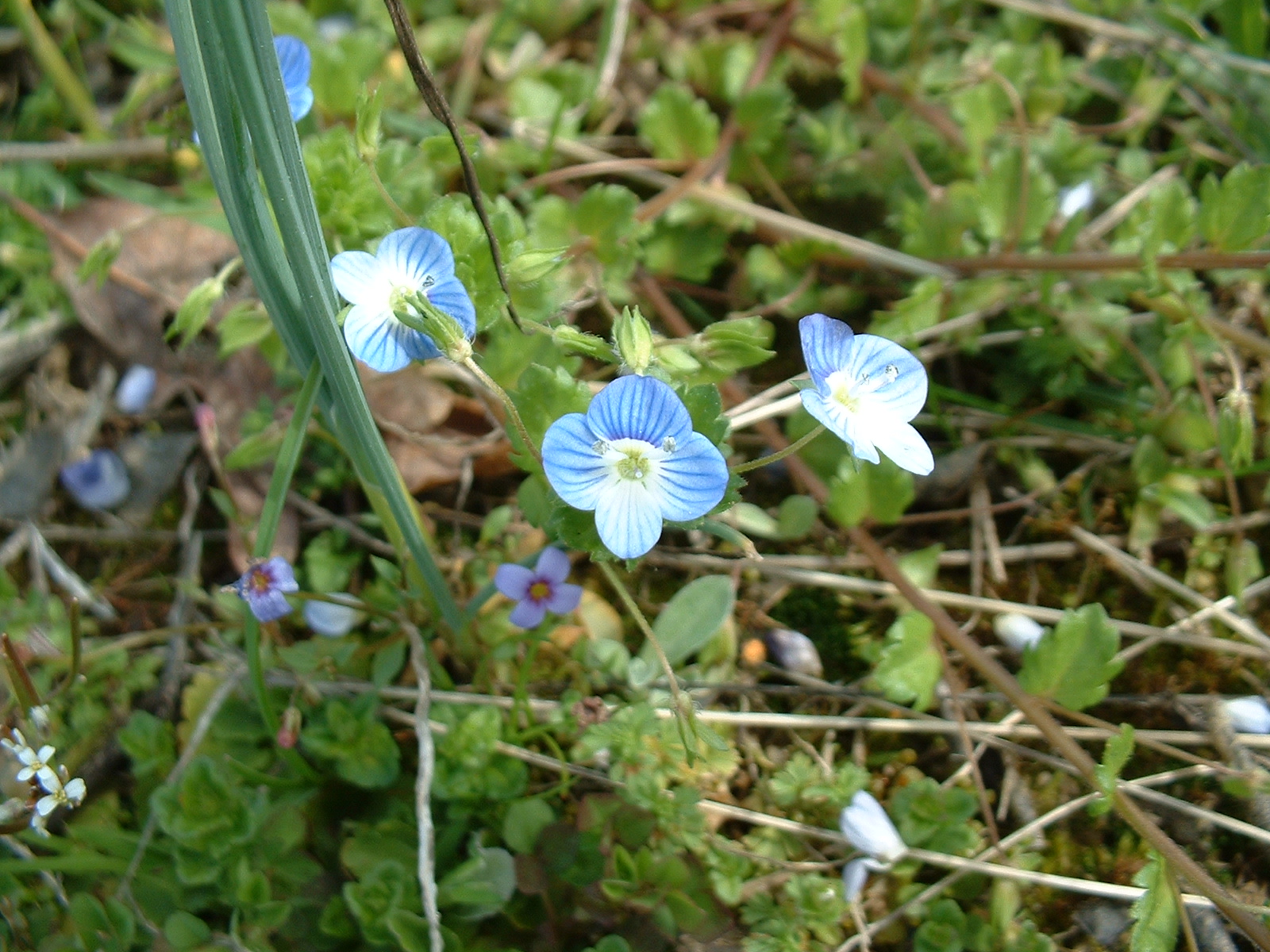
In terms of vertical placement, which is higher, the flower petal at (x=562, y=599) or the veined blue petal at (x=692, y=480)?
the flower petal at (x=562, y=599)

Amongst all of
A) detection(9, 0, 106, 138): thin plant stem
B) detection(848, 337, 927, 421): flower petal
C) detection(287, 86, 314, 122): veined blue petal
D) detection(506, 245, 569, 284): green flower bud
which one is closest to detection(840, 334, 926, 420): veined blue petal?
detection(848, 337, 927, 421): flower petal

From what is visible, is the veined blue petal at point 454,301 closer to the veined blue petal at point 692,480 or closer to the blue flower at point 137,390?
the veined blue petal at point 692,480

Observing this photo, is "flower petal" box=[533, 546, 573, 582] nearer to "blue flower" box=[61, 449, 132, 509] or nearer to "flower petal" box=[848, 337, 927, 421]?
"flower petal" box=[848, 337, 927, 421]

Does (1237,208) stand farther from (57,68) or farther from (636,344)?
(57,68)

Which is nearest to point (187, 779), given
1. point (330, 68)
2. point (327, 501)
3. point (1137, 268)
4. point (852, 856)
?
point (327, 501)

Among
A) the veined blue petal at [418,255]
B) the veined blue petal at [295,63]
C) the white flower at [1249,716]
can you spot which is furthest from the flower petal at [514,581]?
the white flower at [1249,716]

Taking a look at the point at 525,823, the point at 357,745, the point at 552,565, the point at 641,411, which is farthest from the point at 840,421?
the point at 357,745
